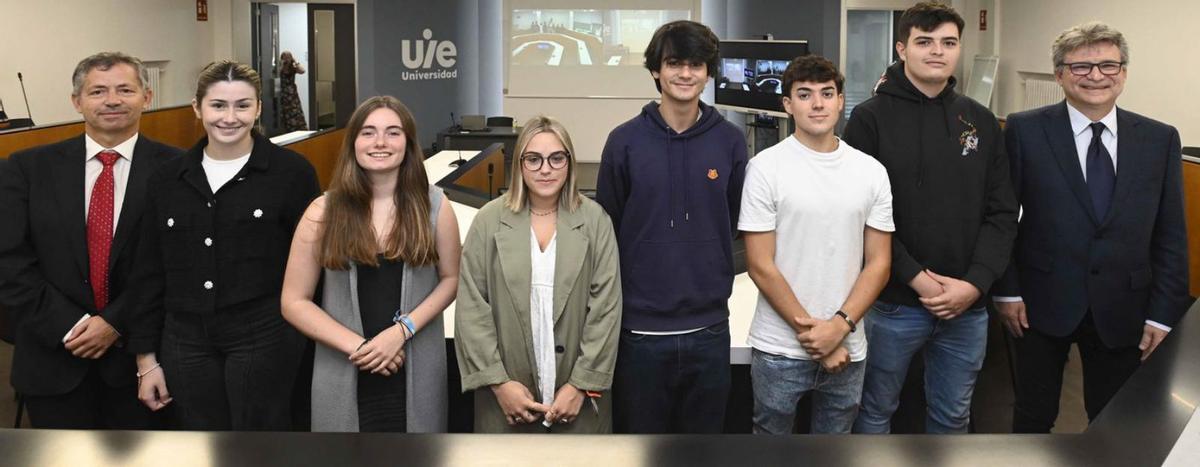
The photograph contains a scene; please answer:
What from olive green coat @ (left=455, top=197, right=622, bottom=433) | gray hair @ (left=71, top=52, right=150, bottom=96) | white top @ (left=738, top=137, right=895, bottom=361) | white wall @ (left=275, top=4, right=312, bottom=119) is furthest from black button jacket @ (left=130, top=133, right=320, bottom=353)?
white wall @ (left=275, top=4, right=312, bottom=119)

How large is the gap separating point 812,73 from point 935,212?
1.60 feet

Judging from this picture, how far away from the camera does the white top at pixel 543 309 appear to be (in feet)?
7.74

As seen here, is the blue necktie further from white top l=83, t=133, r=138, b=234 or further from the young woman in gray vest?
white top l=83, t=133, r=138, b=234

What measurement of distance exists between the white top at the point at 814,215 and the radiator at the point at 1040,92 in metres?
8.42

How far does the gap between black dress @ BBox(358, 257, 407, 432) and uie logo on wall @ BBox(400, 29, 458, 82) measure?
9.73 m

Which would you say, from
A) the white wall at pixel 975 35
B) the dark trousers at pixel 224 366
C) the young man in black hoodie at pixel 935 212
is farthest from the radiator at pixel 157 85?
the young man in black hoodie at pixel 935 212

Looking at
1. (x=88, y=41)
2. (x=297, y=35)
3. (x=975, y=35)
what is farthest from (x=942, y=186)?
(x=297, y=35)

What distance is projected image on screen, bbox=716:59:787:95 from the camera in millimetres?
10609

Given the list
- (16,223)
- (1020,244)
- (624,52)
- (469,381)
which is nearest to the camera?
(469,381)

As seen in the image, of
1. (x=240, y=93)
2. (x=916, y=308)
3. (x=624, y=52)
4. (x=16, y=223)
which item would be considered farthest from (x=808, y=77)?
(x=624, y=52)

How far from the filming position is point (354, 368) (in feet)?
7.80

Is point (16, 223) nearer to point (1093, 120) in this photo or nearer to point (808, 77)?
point (808, 77)

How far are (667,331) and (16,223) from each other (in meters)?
1.62

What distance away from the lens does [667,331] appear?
7.92ft
